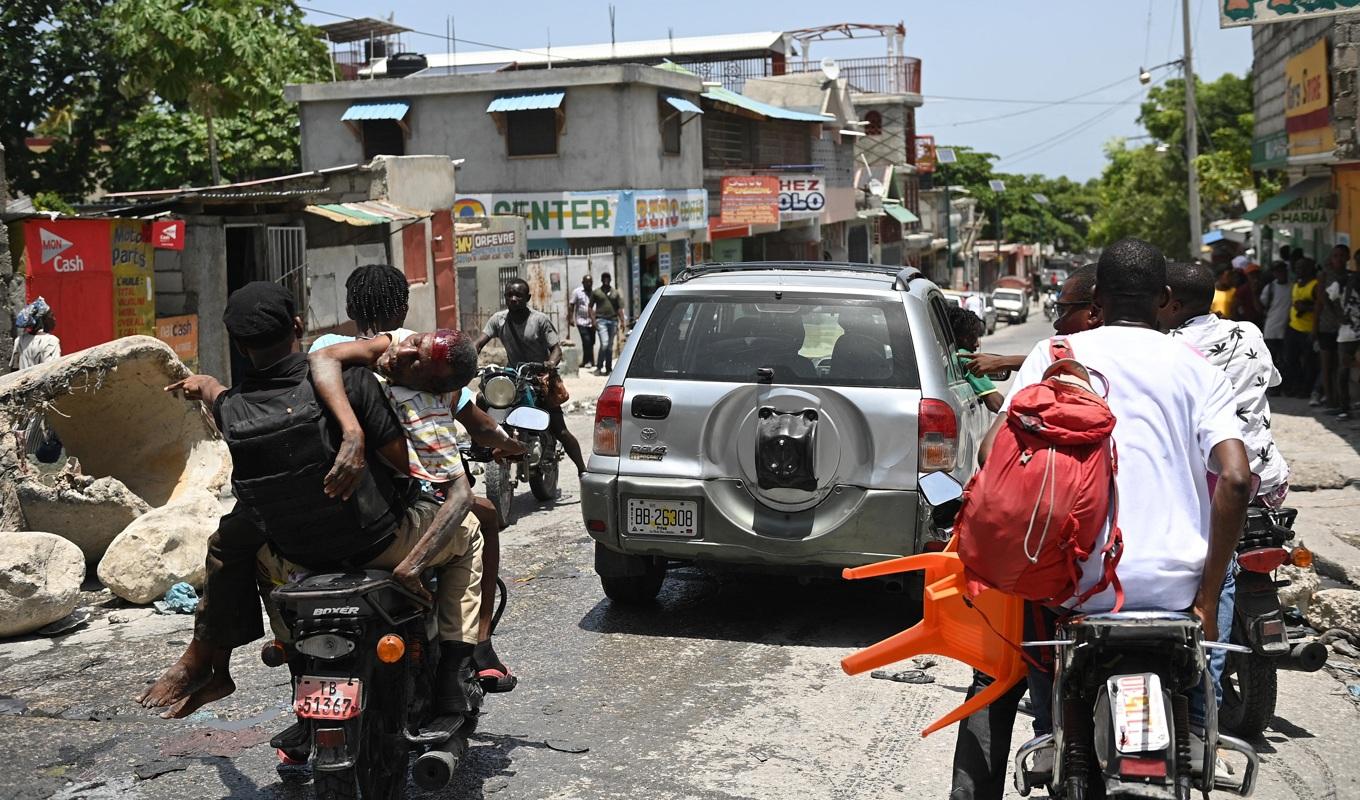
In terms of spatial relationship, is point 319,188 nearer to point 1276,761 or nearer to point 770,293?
point 770,293

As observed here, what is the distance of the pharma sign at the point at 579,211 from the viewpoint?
2938 centimetres

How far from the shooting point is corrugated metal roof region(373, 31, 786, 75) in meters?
48.9

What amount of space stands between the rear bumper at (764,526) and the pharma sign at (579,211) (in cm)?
2248

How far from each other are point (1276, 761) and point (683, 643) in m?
2.72

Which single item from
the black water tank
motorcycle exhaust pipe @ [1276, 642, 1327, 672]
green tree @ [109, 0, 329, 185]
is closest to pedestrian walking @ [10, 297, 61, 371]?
motorcycle exhaust pipe @ [1276, 642, 1327, 672]

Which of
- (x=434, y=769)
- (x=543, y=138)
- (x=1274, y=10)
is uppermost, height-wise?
(x=543, y=138)

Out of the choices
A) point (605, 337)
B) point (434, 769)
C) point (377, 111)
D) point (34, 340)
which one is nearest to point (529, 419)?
point (434, 769)

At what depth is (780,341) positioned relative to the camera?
6.99 metres

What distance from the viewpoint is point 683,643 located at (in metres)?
6.82

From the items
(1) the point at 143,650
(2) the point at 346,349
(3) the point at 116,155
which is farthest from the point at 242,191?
(3) the point at 116,155

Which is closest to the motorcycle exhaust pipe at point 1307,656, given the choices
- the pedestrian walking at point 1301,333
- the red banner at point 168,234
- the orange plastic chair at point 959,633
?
the orange plastic chair at point 959,633

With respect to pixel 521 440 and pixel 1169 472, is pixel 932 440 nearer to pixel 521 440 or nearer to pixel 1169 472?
pixel 1169 472

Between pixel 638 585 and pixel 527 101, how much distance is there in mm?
23407

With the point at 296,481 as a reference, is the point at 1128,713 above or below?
below
